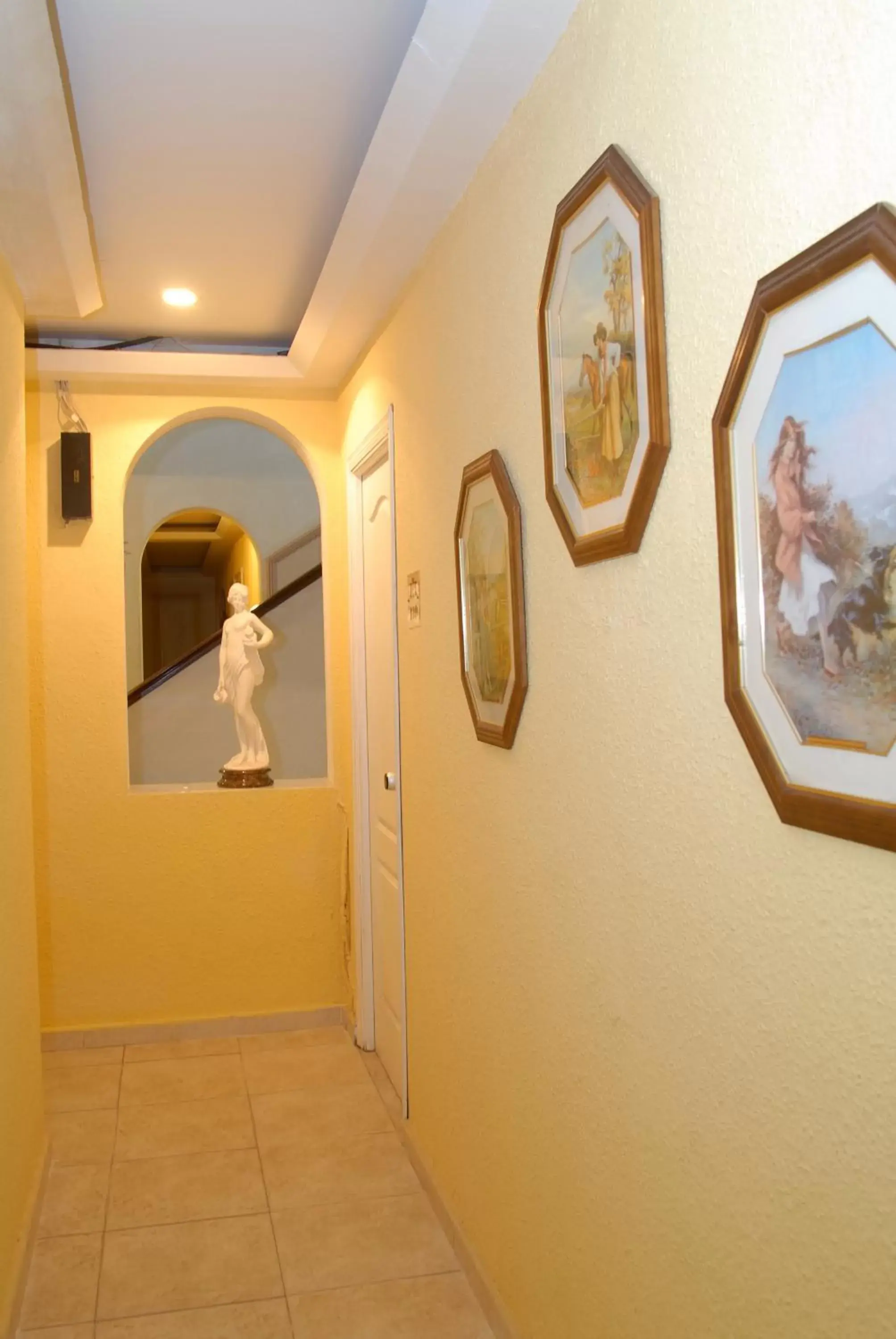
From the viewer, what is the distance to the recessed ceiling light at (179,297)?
3.83 m

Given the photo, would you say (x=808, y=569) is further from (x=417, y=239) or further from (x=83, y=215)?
(x=83, y=215)

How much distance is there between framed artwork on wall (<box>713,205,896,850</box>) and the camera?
1071mm

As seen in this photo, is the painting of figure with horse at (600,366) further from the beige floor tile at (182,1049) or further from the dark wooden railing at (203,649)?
the dark wooden railing at (203,649)

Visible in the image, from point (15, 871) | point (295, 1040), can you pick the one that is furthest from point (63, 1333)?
point (295, 1040)

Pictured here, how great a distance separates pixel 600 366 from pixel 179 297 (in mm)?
2594

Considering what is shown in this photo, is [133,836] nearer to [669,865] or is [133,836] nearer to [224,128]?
[224,128]

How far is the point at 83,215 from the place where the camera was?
9.30 feet

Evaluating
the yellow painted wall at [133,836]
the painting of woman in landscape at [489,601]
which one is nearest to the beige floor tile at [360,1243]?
the painting of woman in landscape at [489,601]

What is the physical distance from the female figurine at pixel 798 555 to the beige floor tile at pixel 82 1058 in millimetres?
3588

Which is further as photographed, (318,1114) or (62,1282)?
(318,1114)

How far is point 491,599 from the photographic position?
7.79 feet

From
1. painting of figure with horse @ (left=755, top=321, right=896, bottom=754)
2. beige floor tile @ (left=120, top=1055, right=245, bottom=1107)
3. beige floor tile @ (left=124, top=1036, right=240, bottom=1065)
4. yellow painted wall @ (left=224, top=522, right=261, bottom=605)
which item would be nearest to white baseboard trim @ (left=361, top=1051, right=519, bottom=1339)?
beige floor tile @ (left=120, top=1055, right=245, bottom=1107)

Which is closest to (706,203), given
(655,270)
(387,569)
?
(655,270)

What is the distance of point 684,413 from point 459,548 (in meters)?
1.20
